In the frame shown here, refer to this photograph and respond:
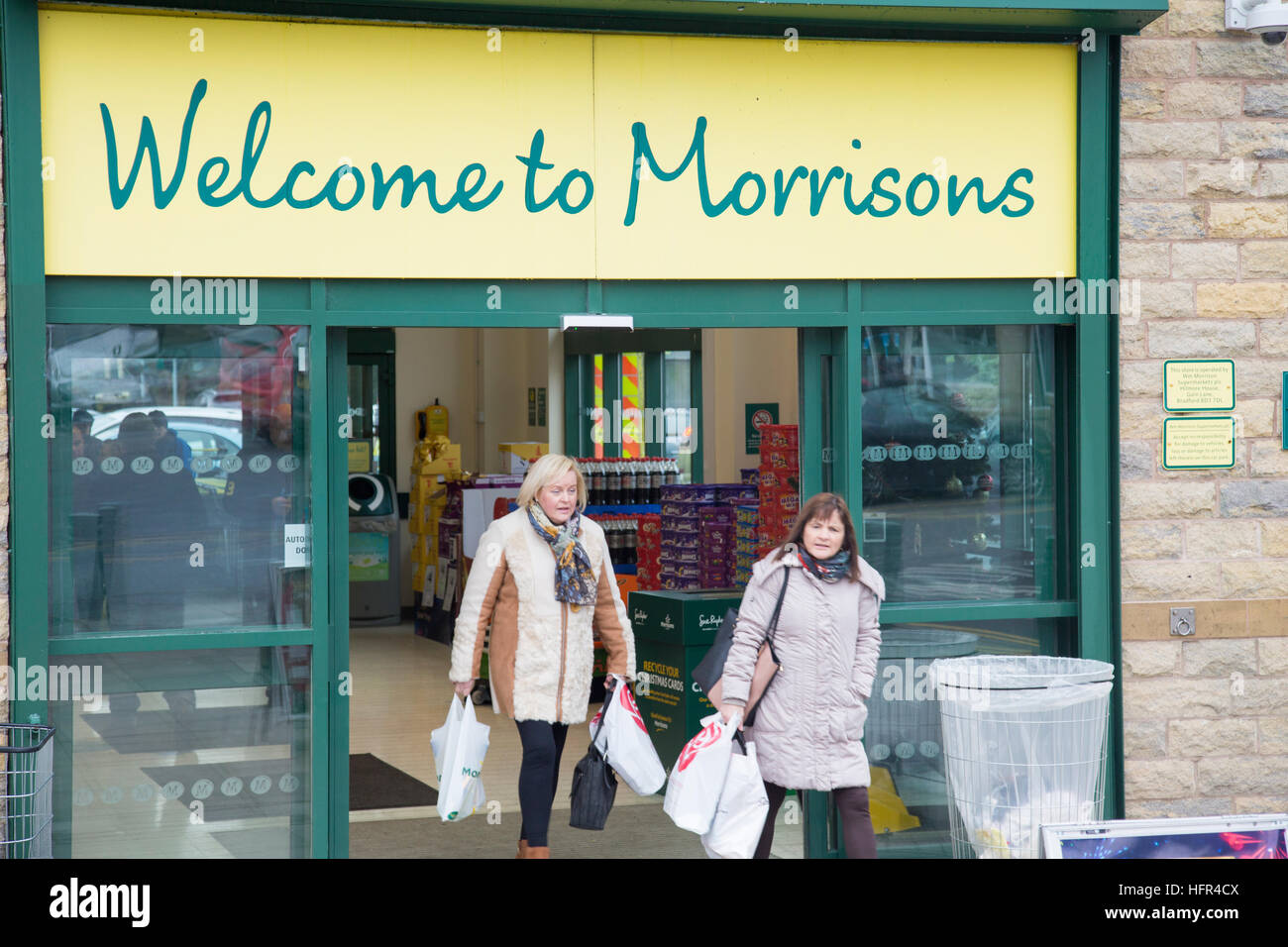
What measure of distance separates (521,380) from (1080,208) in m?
11.9

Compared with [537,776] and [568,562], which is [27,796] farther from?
[568,562]

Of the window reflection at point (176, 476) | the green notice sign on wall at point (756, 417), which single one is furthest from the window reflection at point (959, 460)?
the green notice sign on wall at point (756, 417)

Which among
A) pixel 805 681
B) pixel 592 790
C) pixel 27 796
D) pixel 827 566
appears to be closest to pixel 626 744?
pixel 592 790

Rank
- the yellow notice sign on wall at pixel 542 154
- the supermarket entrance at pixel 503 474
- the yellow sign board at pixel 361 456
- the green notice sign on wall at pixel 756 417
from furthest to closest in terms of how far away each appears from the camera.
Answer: the yellow sign board at pixel 361 456
the green notice sign on wall at pixel 756 417
the supermarket entrance at pixel 503 474
the yellow notice sign on wall at pixel 542 154

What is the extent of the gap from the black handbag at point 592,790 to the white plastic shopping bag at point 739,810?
1.81ft

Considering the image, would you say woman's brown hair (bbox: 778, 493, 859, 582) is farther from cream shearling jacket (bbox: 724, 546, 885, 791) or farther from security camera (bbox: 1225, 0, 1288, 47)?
security camera (bbox: 1225, 0, 1288, 47)

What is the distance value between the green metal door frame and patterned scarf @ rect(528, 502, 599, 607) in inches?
31.3

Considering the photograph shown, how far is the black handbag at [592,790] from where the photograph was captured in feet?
18.0

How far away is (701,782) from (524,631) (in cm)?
98

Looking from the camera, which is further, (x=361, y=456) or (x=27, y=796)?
(x=361, y=456)

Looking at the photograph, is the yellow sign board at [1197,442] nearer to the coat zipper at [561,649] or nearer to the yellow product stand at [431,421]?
the coat zipper at [561,649]

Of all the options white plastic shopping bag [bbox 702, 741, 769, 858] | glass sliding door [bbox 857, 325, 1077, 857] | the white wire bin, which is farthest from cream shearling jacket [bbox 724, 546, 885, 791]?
glass sliding door [bbox 857, 325, 1077, 857]

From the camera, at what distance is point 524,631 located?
18.3 ft

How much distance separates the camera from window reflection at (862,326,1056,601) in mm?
6160
